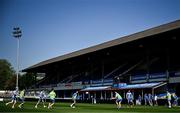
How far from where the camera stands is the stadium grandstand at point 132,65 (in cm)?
4941

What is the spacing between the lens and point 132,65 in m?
63.6

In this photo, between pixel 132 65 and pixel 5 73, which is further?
pixel 5 73

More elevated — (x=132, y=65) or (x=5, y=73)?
(x=5, y=73)

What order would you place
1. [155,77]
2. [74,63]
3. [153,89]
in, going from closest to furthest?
[153,89] < [155,77] < [74,63]

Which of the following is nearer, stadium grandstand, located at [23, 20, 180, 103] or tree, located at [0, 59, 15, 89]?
stadium grandstand, located at [23, 20, 180, 103]

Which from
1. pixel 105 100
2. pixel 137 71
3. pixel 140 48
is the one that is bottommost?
pixel 105 100

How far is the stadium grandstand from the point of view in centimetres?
4941

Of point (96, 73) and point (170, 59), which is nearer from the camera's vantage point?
point (170, 59)

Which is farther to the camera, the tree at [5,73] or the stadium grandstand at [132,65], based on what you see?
the tree at [5,73]

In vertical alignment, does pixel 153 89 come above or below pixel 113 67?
below

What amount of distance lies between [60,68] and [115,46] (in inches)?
1543

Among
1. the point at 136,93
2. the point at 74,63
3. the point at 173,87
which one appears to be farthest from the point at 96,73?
the point at 173,87

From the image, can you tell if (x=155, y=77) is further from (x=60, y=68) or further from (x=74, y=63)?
(x=60, y=68)

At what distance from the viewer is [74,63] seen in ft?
278
